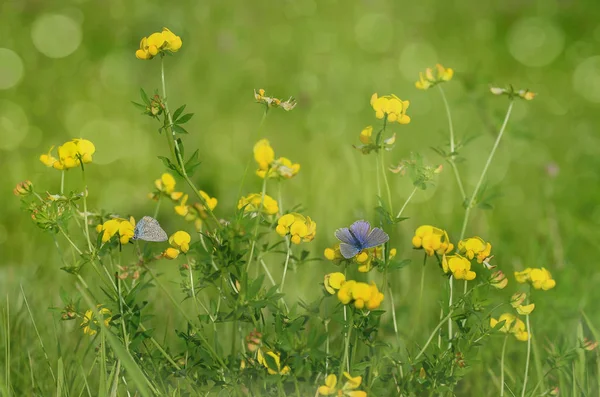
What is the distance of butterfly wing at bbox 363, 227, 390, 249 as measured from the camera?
49.0 inches

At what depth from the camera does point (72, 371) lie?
67.9 inches

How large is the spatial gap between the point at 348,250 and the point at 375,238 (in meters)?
0.05

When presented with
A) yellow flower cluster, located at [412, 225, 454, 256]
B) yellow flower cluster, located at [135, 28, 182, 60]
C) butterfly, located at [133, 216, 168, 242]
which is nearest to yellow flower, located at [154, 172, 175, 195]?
butterfly, located at [133, 216, 168, 242]

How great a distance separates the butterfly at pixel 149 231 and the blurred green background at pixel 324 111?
3.02ft

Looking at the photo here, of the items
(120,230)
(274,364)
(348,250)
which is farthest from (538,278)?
(120,230)

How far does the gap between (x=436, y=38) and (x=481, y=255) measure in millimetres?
3551

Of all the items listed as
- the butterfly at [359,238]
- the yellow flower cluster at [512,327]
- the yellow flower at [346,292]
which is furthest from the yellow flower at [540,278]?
the yellow flower at [346,292]

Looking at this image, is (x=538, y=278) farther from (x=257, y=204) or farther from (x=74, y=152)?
(x=74, y=152)

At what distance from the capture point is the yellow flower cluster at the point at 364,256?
129 centimetres

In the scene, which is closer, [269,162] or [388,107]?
[269,162]

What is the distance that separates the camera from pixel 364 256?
4.22ft

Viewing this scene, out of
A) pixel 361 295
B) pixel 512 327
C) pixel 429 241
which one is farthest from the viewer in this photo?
pixel 512 327

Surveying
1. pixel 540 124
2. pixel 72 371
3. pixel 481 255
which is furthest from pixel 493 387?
pixel 540 124

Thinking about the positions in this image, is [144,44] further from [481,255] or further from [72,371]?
[72,371]
